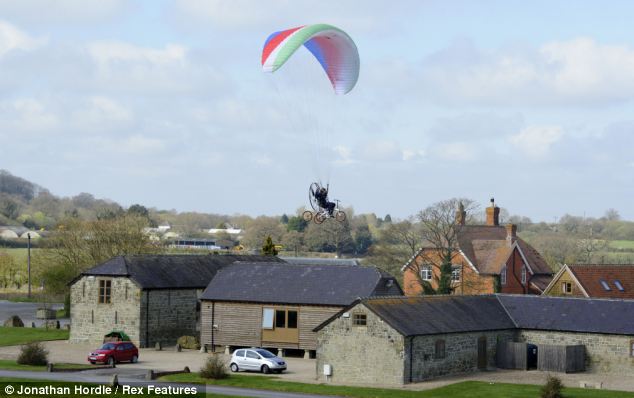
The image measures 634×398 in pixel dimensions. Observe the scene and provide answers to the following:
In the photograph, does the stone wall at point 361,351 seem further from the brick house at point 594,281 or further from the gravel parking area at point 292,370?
the brick house at point 594,281

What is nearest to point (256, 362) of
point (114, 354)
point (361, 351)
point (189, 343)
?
point (361, 351)

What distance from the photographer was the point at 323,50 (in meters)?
55.9

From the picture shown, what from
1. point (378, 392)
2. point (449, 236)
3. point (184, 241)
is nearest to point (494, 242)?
point (449, 236)

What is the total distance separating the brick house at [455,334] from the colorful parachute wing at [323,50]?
478 inches

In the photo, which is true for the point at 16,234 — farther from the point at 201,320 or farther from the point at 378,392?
the point at 378,392

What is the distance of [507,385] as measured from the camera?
46.2 m

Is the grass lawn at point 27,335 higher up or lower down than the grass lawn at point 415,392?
higher up

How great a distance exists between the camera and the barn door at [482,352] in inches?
2064

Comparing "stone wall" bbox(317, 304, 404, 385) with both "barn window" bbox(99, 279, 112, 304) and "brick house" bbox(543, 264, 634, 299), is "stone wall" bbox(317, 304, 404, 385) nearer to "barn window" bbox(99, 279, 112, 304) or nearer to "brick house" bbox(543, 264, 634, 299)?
"barn window" bbox(99, 279, 112, 304)

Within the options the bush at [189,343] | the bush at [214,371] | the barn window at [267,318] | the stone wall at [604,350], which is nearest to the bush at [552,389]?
the stone wall at [604,350]

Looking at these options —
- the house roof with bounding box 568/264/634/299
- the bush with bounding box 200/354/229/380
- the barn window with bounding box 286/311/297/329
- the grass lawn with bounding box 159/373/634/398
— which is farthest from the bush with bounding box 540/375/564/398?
the house roof with bounding box 568/264/634/299

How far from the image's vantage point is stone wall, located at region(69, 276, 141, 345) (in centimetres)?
6212

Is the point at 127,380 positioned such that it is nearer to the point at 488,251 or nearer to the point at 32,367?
the point at 32,367

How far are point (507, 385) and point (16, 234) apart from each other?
158600 mm
